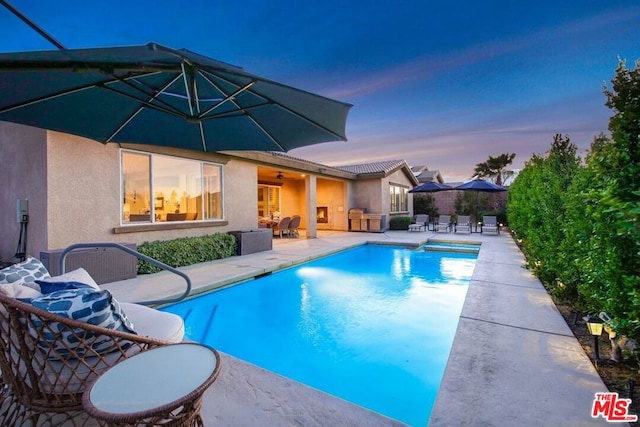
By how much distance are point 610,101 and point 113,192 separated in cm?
822

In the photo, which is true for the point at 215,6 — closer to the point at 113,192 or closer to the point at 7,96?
the point at 113,192

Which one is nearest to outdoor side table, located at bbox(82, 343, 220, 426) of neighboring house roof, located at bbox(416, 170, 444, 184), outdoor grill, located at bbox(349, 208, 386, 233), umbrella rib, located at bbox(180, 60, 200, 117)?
umbrella rib, located at bbox(180, 60, 200, 117)

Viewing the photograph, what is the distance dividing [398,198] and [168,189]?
49.0 feet

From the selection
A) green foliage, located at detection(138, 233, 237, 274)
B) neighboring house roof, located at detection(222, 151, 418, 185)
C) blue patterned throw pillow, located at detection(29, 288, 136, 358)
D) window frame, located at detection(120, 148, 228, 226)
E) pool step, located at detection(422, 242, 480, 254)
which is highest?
neighboring house roof, located at detection(222, 151, 418, 185)

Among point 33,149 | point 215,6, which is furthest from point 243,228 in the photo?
point 215,6

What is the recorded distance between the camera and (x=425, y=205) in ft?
71.2

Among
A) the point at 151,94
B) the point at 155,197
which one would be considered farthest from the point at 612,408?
the point at 155,197

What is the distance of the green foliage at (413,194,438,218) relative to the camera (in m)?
21.3

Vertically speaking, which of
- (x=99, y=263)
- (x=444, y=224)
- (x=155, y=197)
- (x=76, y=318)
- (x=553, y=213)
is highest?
(x=155, y=197)

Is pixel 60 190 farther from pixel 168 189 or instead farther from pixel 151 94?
pixel 151 94

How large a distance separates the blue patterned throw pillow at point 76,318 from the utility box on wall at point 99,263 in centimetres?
469

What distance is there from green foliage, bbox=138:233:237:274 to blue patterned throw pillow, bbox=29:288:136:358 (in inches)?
217

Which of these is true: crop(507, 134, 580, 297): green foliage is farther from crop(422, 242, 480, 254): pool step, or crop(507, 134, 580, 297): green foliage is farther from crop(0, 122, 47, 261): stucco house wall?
crop(0, 122, 47, 261): stucco house wall

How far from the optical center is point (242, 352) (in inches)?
149
